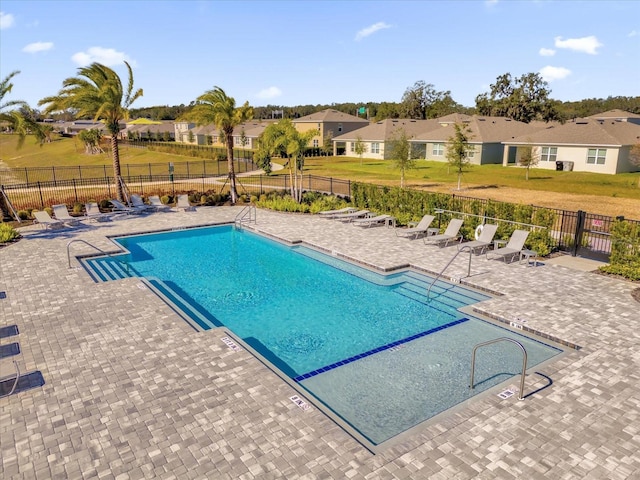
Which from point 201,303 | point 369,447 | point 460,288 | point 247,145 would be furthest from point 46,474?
point 247,145

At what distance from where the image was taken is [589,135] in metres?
44.9

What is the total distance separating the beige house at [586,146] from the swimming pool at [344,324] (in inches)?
→ 1412

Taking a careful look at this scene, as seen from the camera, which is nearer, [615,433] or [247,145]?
[615,433]

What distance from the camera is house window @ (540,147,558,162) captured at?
46906 mm

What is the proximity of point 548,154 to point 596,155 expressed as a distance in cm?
471

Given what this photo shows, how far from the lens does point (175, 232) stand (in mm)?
21609

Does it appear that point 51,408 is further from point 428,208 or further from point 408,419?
point 428,208

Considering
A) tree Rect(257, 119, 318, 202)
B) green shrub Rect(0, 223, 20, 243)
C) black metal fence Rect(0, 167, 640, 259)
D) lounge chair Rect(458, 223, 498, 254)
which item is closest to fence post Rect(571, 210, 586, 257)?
black metal fence Rect(0, 167, 640, 259)

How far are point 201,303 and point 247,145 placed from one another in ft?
231

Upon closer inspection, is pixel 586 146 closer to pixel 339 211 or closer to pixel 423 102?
pixel 339 211

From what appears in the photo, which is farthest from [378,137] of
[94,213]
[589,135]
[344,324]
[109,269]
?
[344,324]

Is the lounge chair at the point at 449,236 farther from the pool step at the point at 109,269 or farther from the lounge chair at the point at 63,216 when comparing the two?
the lounge chair at the point at 63,216

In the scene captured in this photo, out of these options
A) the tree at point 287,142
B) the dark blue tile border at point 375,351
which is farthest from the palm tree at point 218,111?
the dark blue tile border at point 375,351

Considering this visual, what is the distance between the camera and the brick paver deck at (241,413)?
6168 mm
